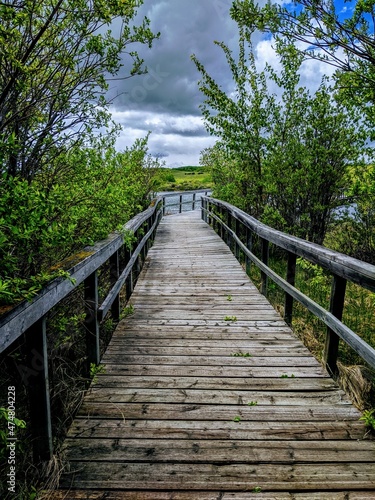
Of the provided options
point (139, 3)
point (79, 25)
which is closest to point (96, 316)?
point (79, 25)

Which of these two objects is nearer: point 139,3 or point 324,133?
point 139,3

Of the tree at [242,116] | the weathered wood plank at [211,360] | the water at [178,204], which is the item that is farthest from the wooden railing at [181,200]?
the weathered wood plank at [211,360]

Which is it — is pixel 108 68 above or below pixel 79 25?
below

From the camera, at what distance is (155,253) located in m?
8.46

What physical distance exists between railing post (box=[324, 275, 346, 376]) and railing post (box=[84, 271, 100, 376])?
190cm

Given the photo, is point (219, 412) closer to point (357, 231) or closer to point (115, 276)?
point (115, 276)

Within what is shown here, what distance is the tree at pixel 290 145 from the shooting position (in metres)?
7.19

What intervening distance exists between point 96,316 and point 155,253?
5.53m

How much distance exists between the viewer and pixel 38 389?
76.2 inches

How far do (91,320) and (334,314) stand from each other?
1.97 m

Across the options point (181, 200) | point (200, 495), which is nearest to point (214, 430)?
point (200, 495)

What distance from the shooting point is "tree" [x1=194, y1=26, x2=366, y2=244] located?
23.6ft

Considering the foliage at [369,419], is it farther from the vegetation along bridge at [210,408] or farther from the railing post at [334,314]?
the railing post at [334,314]

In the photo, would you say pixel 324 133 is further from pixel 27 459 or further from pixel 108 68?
pixel 27 459
